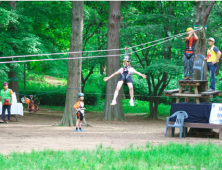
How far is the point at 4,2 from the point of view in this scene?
20812 millimetres

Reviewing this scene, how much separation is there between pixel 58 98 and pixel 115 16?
38.1 ft

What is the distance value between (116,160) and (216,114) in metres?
6.17

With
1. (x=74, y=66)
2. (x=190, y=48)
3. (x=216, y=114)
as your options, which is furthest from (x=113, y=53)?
(x=216, y=114)

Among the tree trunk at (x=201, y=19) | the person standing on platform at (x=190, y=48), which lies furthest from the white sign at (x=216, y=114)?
the tree trunk at (x=201, y=19)

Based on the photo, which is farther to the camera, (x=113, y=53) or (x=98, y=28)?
(x=98, y=28)

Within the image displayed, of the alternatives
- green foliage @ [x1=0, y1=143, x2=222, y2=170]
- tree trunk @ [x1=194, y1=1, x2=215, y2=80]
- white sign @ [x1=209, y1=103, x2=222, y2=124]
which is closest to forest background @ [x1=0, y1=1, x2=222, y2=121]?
tree trunk @ [x1=194, y1=1, x2=215, y2=80]

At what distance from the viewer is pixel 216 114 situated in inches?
506

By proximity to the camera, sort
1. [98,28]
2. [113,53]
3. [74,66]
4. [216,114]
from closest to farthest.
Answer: [216,114], [74,66], [113,53], [98,28]

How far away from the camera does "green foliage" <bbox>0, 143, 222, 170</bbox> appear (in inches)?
294

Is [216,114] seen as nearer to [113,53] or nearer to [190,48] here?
[190,48]

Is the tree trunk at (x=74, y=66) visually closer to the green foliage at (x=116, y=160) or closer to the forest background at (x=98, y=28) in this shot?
the forest background at (x=98, y=28)

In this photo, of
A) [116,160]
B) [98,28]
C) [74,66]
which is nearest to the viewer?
[116,160]

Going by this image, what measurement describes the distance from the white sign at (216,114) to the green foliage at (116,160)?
13.2ft

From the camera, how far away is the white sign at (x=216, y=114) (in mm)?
12803
